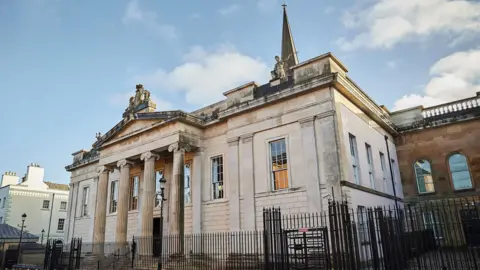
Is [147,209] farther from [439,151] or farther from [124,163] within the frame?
[439,151]

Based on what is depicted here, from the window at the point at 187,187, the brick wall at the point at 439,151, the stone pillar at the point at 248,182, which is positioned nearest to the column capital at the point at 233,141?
the stone pillar at the point at 248,182

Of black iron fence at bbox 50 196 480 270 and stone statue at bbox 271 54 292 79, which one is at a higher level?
stone statue at bbox 271 54 292 79

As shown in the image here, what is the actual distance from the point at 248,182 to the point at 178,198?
12.3 feet

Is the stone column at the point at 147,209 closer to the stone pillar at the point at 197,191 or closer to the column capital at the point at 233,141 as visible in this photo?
the stone pillar at the point at 197,191

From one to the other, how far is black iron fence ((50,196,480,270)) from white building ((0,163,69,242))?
Result: 86.1 ft

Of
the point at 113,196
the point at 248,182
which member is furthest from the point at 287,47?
the point at 113,196

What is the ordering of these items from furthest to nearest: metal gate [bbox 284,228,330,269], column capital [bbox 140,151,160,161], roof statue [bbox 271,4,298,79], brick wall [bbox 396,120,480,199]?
roof statue [bbox 271,4,298,79] → column capital [bbox 140,151,160,161] → brick wall [bbox 396,120,480,199] → metal gate [bbox 284,228,330,269]

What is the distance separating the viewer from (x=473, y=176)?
17984 mm

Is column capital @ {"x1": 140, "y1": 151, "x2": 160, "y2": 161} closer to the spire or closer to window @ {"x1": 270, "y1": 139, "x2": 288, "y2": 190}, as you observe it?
window @ {"x1": 270, "y1": 139, "x2": 288, "y2": 190}

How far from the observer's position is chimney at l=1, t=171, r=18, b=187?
4568cm

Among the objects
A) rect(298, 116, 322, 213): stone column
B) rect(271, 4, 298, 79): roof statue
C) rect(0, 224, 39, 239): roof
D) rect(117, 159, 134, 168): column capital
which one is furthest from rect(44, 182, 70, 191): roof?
rect(298, 116, 322, 213): stone column

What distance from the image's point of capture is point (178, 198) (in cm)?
1708

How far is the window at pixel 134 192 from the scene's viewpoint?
22.6 m

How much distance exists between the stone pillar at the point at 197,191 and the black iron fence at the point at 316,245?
0.84 meters
